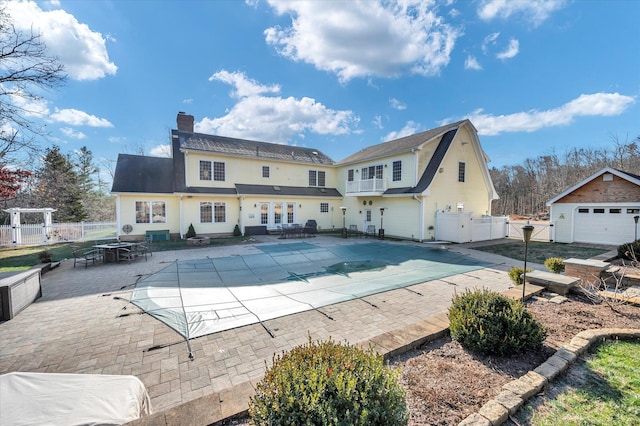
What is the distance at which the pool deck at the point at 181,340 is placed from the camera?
283 cm

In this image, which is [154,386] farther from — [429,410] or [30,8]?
[30,8]

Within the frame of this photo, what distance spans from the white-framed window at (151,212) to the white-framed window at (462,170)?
1960 centimetres

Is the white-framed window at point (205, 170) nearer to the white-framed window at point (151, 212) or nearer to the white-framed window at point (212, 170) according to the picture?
the white-framed window at point (212, 170)

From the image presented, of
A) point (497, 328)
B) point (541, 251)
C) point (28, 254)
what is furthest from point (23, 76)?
point (541, 251)

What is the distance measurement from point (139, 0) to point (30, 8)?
11.1ft

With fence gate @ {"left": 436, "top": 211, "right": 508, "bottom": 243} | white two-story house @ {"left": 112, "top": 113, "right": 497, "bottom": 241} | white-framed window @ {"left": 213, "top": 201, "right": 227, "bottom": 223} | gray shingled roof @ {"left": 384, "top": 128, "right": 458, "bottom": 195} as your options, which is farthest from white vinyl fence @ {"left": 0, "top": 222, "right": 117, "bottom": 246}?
fence gate @ {"left": 436, "top": 211, "right": 508, "bottom": 243}

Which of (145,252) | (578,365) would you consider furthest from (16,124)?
(578,365)

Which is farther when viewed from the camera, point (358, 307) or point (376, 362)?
point (358, 307)

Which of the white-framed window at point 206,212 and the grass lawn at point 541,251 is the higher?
the white-framed window at point 206,212

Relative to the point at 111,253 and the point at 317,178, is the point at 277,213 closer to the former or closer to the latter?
the point at 317,178

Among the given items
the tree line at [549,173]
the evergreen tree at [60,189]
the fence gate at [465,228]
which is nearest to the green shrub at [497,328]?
the fence gate at [465,228]

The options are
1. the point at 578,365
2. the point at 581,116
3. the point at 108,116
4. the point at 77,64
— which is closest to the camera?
the point at 578,365

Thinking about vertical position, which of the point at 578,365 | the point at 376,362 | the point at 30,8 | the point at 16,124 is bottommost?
the point at 578,365

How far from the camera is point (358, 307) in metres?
5.24
